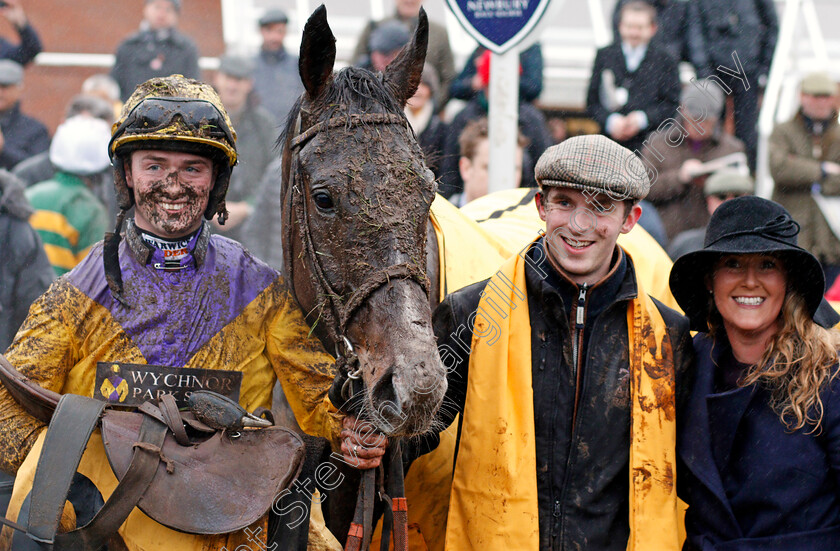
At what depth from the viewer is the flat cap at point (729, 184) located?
6.41 meters

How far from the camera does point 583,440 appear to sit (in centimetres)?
291

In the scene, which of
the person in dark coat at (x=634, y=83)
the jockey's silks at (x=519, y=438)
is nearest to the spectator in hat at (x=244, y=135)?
the person in dark coat at (x=634, y=83)

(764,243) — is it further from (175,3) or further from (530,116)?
(175,3)

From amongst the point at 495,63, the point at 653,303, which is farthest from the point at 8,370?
the point at 495,63

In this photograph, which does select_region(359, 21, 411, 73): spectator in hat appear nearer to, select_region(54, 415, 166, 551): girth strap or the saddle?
the saddle

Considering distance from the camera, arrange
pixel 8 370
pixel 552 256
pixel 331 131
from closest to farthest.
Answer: pixel 8 370 → pixel 331 131 → pixel 552 256

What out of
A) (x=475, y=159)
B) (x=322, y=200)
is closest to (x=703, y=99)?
(x=475, y=159)

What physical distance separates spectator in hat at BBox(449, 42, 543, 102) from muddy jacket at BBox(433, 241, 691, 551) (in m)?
3.98

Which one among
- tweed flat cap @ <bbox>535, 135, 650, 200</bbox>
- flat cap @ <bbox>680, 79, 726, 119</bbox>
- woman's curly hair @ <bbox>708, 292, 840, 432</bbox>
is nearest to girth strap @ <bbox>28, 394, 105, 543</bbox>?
tweed flat cap @ <bbox>535, 135, 650, 200</bbox>

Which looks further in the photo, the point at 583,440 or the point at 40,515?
the point at 583,440

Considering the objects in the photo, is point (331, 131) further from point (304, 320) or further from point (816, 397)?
point (816, 397)

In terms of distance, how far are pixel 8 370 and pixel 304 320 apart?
93 centimetres

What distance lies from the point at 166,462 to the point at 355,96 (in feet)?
4.27

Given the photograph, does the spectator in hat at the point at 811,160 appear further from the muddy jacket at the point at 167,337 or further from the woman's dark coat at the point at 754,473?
the muddy jacket at the point at 167,337
